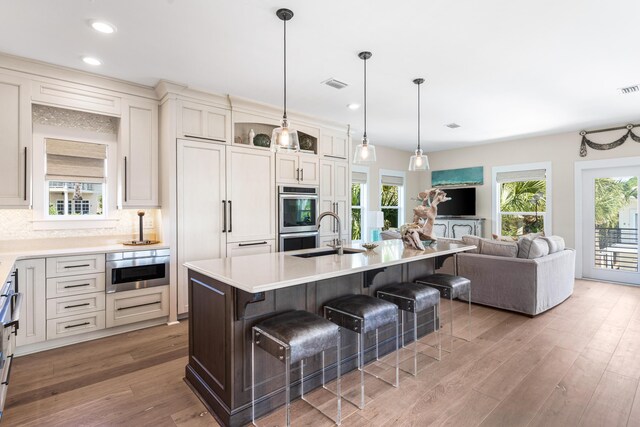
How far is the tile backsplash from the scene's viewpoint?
325 cm

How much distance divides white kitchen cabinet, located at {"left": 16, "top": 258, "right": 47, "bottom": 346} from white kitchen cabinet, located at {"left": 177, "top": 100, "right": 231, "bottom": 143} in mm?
1831

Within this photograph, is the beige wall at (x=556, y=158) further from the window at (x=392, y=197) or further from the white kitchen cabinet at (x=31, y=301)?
the white kitchen cabinet at (x=31, y=301)

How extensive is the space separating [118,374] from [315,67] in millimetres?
3207

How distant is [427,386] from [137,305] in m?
2.95

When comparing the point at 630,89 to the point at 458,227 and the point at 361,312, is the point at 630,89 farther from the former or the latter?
the point at 361,312

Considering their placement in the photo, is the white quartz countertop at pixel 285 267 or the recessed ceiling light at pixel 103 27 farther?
the recessed ceiling light at pixel 103 27

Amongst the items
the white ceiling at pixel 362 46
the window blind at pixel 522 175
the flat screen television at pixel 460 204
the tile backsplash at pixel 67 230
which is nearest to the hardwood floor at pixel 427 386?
the tile backsplash at pixel 67 230

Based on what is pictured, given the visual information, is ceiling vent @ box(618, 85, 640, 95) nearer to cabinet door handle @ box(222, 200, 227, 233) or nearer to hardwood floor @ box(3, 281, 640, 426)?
hardwood floor @ box(3, 281, 640, 426)

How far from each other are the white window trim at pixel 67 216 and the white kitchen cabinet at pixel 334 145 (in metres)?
2.74

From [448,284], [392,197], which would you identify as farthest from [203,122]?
[392,197]

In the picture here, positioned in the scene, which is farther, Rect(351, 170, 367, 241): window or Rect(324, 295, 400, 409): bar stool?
Rect(351, 170, 367, 241): window

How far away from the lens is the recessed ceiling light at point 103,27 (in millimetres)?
2475

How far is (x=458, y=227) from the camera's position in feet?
23.8

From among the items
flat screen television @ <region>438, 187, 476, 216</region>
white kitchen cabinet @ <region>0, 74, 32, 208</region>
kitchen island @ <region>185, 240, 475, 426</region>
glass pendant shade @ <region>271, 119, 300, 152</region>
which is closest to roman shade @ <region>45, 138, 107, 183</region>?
white kitchen cabinet @ <region>0, 74, 32, 208</region>
